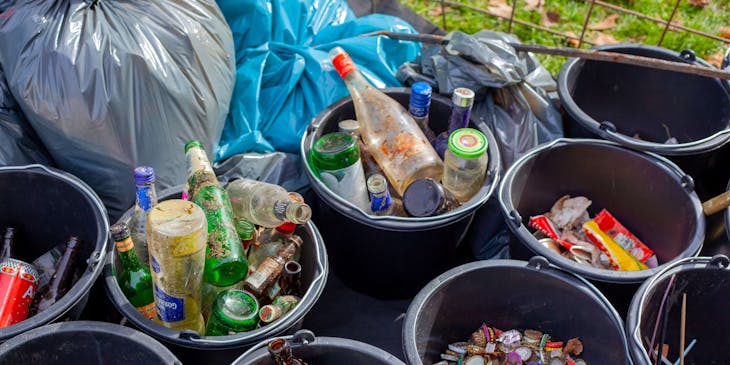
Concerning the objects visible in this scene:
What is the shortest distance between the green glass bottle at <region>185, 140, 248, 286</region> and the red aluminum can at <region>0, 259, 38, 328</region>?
0.47 metres

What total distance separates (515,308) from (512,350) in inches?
4.7

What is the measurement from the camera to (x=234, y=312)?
1570mm

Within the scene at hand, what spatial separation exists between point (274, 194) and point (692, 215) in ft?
4.03

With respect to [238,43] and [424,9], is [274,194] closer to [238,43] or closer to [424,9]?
[238,43]

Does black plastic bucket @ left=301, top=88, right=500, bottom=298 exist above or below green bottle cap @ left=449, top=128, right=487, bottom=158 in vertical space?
below

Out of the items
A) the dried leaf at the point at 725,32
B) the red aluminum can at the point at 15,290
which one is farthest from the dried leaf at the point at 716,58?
the red aluminum can at the point at 15,290

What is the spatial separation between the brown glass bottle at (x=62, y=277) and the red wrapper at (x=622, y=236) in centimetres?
161

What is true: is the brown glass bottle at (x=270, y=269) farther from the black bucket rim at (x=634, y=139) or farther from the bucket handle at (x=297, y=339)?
the black bucket rim at (x=634, y=139)

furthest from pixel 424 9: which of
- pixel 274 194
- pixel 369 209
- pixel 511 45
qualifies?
pixel 274 194

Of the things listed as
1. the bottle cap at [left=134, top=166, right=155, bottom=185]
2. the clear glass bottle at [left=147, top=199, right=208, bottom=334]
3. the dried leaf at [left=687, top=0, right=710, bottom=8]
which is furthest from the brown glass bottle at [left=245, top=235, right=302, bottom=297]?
the dried leaf at [left=687, top=0, right=710, bottom=8]

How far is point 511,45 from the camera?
7.82 feet

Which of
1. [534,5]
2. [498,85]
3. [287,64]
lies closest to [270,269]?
[287,64]

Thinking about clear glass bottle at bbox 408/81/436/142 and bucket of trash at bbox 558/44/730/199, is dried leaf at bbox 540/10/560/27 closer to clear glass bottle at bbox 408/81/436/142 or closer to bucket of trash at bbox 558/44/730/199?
bucket of trash at bbox 558/44/730/199

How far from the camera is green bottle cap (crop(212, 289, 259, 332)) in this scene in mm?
1558
